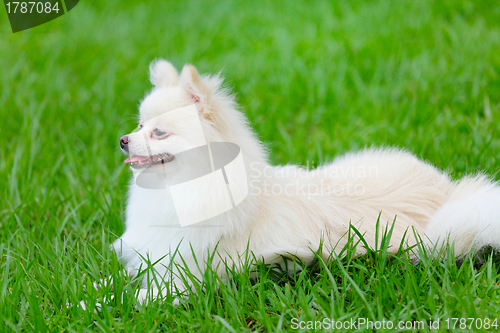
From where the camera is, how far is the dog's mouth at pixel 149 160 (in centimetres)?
192

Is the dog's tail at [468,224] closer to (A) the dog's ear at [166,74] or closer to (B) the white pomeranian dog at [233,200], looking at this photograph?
(B) the white pomeranian dog at [233,200]

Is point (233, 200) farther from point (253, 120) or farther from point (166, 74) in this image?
point (253, 120)

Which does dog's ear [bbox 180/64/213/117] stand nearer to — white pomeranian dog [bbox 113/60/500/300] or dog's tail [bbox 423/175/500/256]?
white pomeranian dog [bbox 113/60/500/300]

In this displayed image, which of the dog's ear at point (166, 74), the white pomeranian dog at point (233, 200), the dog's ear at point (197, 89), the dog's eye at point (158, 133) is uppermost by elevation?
the dog's ear at point (166, 74)

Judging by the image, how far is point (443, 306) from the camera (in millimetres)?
1871

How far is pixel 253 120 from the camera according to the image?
4074 mm

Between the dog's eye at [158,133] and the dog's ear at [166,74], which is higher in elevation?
the dog's ear at [166,74]

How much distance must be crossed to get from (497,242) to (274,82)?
2998mm

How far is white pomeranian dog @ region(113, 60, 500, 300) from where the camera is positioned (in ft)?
6.34

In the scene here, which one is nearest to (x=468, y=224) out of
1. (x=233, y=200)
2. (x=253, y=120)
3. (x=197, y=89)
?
(x=233, y=200)

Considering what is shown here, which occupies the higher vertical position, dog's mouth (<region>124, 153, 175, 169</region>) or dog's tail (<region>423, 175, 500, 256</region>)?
dog's mouth (<region>124, 153, 175, 169</region>)

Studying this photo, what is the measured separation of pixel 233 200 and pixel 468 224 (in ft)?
3.74

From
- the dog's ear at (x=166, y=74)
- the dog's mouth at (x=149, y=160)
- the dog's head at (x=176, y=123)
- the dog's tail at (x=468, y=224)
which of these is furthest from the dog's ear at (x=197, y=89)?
the dog's tail at (x=468, y=224)

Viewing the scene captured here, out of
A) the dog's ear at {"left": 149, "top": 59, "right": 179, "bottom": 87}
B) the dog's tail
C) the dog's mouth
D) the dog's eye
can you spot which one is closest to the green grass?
the dog's tail
